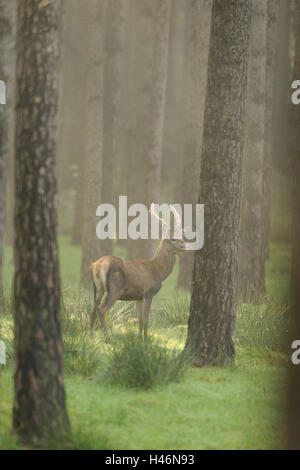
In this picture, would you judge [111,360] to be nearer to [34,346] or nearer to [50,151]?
[34,346]

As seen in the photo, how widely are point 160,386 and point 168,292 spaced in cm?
1003

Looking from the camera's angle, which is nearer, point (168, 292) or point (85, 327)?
point (85, 327)

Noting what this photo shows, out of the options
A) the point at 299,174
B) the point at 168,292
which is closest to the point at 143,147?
the point at 168,292

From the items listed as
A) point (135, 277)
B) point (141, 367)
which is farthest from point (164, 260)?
point (141, 367)

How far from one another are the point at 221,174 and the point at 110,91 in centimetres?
1076

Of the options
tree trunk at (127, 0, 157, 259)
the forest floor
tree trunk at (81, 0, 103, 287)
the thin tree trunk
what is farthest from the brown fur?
tree trunk at (127, 0, 157, 259)

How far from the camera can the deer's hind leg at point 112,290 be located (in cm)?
994

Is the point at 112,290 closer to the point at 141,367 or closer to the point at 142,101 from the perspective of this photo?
the point at 141,367

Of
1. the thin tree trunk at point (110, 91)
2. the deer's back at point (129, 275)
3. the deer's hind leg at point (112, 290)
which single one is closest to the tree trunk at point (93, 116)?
the thin tree trunk at point (110, 91)

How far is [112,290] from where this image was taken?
9.97 meters

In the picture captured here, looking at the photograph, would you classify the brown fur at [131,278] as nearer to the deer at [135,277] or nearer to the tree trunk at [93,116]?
the deer at [135,277]

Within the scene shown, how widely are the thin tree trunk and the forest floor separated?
8715 millimetres

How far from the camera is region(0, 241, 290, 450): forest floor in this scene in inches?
260

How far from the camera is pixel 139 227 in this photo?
22328 mm
